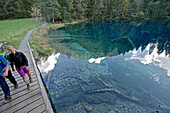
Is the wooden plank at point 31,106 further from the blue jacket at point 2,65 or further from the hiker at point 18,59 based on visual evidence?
the blue jacket at point 2,65

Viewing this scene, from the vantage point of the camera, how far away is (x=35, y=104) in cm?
429

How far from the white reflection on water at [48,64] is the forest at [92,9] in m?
35.9

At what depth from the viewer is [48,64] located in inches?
460

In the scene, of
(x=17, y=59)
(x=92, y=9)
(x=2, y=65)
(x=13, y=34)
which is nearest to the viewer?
(x=2, y=65)

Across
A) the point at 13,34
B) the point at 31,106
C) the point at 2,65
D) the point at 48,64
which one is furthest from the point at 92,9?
the point at 31,106

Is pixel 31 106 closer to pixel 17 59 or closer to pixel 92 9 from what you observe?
pixel 17 59

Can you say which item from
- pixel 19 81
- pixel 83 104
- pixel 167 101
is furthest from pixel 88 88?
pixel 167 101

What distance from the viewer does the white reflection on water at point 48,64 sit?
35.2 feet

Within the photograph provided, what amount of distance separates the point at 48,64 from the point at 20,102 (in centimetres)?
770

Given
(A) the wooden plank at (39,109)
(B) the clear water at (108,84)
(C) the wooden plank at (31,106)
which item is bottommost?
(B) the clear water at (108,84)

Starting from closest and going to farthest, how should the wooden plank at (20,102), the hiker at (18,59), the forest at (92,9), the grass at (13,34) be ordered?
1. the wooden plank at (20,102)
2. the hiker at (18,59)
3. the grass at (13,34)
4. the forest at (92,9)

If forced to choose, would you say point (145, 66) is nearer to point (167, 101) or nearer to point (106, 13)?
point (167, 101)

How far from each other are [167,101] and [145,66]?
4.93 m

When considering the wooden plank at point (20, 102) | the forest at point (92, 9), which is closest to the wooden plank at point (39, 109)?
the wooden plank at point (20, 102)
